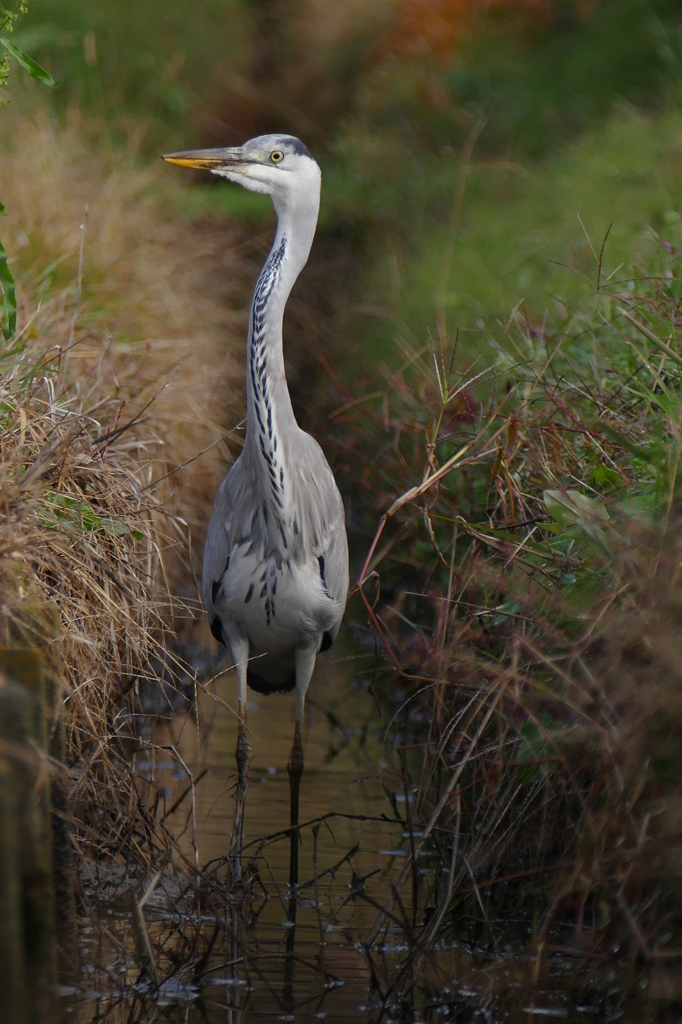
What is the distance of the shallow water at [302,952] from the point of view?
143 inches

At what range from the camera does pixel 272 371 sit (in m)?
4.88

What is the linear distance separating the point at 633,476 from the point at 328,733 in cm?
280

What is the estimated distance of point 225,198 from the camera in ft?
46.0

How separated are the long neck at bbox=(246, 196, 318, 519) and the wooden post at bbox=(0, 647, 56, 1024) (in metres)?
2.02

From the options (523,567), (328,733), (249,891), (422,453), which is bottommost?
(328,733)

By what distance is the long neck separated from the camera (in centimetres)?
480

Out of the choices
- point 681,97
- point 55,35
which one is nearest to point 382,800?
point 55,35

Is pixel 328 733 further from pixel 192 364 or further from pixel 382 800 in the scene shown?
pixel 192 364

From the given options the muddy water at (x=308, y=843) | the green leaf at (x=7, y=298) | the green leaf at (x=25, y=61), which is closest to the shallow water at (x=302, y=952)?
the muddy water at (x=308, y=843)

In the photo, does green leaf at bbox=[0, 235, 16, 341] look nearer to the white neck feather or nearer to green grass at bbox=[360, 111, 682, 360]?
the white neck feather

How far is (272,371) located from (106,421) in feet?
4.35

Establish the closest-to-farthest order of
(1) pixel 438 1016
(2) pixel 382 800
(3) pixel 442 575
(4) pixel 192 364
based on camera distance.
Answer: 1. (1) pixel 438 1016
2. (2) pixel 382 800
3. (3) pixel 442 575
4. (4) pixel 192 364

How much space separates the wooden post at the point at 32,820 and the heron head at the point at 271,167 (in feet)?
8.59

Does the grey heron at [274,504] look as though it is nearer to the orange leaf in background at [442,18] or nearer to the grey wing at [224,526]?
the grey wing at [224,526]
